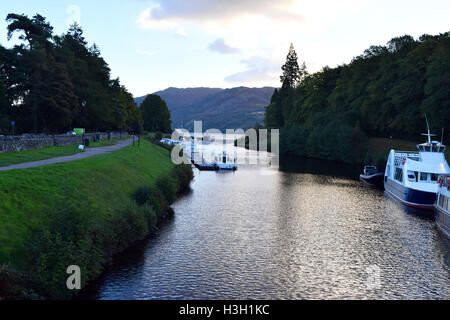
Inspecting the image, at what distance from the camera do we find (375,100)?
96.4 meters

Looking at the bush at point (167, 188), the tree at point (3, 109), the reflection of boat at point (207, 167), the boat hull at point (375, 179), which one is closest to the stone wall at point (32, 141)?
the tree at point (3, 109)

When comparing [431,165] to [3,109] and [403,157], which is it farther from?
[3,109]

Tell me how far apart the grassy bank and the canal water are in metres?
1.84

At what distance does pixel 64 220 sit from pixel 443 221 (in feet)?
108

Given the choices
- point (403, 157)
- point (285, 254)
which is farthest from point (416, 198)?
point (285, 254)

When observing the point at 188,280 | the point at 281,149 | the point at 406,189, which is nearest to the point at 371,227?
the point at 406,189

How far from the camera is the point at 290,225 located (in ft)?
116

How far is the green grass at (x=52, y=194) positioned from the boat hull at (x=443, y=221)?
29.3 meters

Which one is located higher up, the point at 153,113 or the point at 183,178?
the point at 153,113

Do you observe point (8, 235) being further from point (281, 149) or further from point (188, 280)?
point (281, 149)

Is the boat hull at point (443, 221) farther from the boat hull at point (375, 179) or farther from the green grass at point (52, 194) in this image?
the green grass at point (52, 194)

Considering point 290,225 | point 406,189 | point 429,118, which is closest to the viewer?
point 290,225

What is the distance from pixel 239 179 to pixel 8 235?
49294mm

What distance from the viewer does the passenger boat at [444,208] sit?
108 feet
